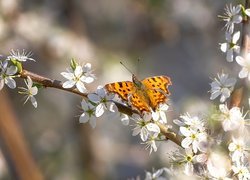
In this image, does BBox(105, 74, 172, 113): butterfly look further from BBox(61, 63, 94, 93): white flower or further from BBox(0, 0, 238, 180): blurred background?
BBox(0, 0, 238, 180): blurred background

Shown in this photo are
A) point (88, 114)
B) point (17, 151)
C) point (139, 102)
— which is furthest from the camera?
point (17, 151)

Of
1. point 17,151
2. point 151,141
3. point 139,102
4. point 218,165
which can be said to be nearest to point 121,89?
point 139,102

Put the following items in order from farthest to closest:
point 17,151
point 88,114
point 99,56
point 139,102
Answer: point 99,56
point 17,151
point 88,114
point 139,102

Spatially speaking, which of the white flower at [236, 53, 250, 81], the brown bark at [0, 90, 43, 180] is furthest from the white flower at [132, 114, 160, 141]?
the brown bark at [0, 90, 43, 180]

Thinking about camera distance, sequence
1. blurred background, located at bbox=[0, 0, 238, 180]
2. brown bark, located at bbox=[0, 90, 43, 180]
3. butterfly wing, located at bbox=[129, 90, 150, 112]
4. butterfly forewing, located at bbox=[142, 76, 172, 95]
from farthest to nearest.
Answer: blurred background, located at bbox=[0, 0, 238, 180] < brown bark, located at bbox=[0, 90, 43, 180] < butterfly forewing, located at bbox=[142, 76, 172, 95] < butterfly wing, located at bbox=[129, 90, 150, 112]

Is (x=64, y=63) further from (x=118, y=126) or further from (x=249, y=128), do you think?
(x=249, y=128)

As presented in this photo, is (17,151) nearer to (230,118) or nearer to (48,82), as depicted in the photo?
(48,82)

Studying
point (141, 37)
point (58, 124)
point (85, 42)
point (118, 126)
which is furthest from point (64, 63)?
point (118, 126)

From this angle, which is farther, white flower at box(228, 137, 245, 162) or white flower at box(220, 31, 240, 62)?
white flower at box(220, 31, 240, 62)
